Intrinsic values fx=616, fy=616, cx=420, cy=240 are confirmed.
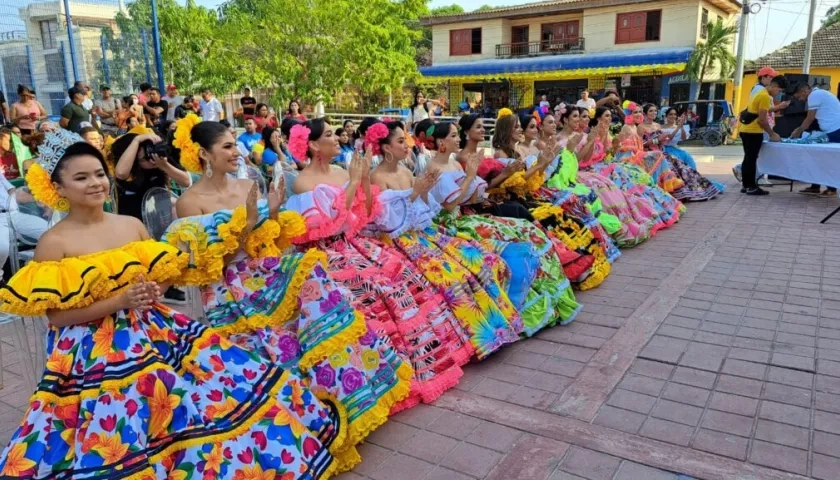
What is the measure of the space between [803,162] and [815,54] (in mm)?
24610

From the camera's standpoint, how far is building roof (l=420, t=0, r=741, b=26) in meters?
27.6

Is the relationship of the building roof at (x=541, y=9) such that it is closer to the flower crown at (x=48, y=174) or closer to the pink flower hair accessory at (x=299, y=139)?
the pink flower hair accessory at (x=299, y=139)

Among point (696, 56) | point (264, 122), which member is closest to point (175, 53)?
point (264, 122)

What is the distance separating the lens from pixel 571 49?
29031 mm

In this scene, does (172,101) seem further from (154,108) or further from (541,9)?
(541,9)

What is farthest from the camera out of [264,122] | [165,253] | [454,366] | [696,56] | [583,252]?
[696,56]

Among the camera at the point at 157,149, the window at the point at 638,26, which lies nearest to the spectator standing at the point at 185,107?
the camera at the point at 157,149

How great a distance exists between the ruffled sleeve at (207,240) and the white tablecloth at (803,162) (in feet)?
27.3

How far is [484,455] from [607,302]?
2.47m

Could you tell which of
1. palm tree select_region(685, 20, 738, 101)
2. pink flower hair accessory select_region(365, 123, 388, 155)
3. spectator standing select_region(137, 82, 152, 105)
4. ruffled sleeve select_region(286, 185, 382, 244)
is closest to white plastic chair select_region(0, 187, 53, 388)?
ruffled sleeve select_region(286, 185, 382, 244)

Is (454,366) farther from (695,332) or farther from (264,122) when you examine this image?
(264,122)

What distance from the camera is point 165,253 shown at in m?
2.57

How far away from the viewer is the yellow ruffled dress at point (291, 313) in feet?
9.52

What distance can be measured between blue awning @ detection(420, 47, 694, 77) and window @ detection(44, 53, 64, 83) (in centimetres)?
2054
